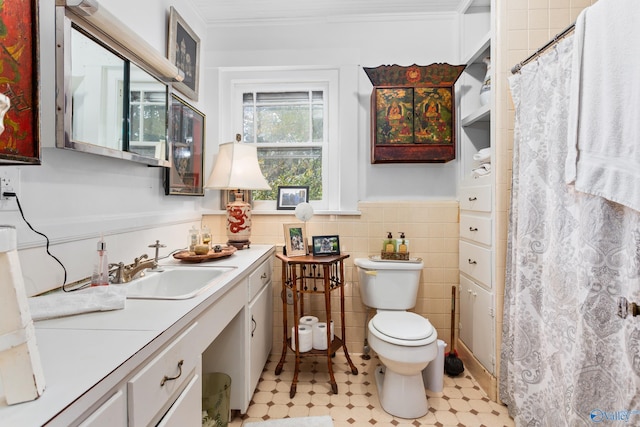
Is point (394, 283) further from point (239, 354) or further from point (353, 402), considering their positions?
point (239, 354)

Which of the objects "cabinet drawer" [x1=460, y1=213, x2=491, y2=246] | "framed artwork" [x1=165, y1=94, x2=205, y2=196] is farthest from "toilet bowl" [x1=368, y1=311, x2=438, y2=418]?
"framed artwork" [x1=165, y1=94, x2=205, y2=196]

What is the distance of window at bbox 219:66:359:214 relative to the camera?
8.27 ft

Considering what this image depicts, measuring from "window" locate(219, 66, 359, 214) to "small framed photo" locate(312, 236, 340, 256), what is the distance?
0.37 meters

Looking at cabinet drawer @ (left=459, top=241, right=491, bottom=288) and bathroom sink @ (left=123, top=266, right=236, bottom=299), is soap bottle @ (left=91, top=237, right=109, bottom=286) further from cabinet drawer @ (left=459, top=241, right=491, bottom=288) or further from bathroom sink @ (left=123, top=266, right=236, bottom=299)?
cabinet drawer @ (left=459, top=241, right=491, bottom=288)

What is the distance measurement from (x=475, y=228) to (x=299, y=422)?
62.9 inches

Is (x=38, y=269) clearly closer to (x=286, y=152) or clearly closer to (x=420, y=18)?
(x=286, y=152)

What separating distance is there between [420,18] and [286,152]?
1.46 metres

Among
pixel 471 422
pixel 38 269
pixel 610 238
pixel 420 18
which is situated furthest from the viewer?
pixel 420 18

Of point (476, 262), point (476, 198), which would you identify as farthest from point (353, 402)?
point (476, 198)

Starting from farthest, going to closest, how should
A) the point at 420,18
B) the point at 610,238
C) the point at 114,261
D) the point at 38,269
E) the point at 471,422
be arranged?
the point at 420,18 < the point at 471,422 < the point at 114,261 < the point at 610,238 < the point at 38,269

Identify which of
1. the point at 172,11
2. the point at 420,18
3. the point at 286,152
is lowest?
the point at 286,152

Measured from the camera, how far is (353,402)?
6.25ft

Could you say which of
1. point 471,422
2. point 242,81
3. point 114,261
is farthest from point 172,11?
point 471,422

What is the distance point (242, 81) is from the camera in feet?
8.36
